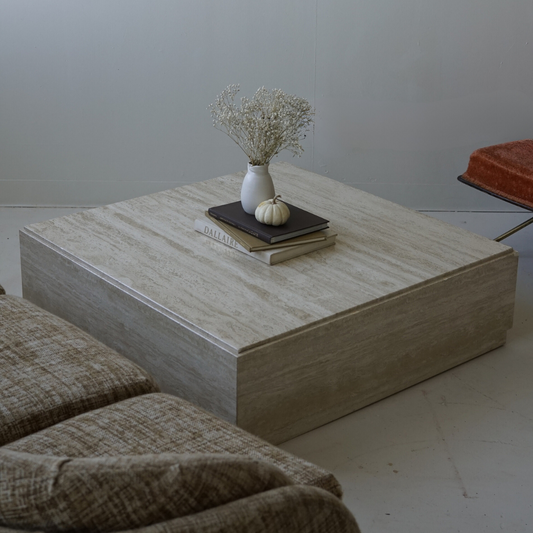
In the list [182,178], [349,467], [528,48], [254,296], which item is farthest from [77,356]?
[528,48]

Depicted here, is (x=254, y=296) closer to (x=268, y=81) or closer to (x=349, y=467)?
(x=349, y=467)

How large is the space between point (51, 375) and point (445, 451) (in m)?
0.98

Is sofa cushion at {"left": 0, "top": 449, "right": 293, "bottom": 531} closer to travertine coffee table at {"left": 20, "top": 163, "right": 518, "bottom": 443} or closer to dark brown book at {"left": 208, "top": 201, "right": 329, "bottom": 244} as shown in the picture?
travertine coffee table at {"left": 20, "top": 163, "right": 518, "bottom": 443}

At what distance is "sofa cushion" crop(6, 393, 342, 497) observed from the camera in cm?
129

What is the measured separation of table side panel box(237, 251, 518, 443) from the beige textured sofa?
1.16 feet

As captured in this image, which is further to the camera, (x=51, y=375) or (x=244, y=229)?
(x=244, y=229)

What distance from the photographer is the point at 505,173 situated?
9.25 ft

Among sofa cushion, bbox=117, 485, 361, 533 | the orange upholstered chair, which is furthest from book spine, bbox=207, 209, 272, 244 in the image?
sofa cushion, bbox=117, 485, 361, 533

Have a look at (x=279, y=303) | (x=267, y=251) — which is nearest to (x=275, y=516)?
(x=279, y=303)

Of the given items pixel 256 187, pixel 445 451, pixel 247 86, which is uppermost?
pixel 247 86

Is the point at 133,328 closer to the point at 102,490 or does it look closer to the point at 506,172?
the point at 102,490

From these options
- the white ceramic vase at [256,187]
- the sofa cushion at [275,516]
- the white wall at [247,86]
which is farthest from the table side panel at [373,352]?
the white wall at [247,86]

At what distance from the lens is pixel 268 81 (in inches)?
135

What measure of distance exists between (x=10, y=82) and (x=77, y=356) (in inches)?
83.8
